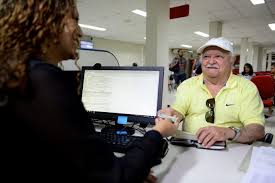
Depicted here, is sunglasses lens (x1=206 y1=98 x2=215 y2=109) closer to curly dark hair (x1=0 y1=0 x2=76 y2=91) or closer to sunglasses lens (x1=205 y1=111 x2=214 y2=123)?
sunglasses lens (x1=205 y1=111 x2=214 y2=123)

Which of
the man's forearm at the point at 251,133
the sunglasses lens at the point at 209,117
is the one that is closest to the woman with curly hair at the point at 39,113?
the man's forearm at the point at 251,133

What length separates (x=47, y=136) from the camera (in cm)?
56

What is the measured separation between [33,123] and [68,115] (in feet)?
0.25

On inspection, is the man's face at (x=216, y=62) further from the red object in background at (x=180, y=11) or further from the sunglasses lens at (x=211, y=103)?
the red object in background at (x=180, y=11)

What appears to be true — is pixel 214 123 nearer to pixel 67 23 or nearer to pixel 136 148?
pixel 136 148

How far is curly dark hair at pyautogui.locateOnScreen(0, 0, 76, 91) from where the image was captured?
0.56 meters

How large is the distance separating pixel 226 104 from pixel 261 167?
723 mm

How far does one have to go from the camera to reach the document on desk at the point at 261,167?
861 mm

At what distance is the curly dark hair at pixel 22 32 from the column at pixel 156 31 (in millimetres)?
4567

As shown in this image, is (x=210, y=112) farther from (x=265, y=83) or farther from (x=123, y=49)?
(x=123, y=49)

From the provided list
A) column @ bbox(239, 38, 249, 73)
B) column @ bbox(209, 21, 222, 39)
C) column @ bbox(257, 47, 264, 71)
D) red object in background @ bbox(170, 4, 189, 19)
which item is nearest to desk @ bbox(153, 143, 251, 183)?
red object in background @ bbox(170, 4, 189, 19)

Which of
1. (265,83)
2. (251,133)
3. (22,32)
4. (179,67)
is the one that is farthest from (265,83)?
(179,67)

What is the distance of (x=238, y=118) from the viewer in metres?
1.63

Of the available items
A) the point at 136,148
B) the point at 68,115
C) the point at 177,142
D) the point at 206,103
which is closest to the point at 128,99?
the point at 177,142
